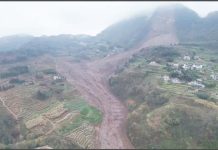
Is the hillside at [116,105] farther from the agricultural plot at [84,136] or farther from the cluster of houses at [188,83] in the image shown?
the cluster of houses at [188,83]

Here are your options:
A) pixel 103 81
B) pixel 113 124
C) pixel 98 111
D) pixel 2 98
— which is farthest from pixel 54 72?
pixel 113 124

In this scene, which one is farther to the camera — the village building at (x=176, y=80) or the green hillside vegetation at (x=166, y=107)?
the village building at (x=176, y=80)

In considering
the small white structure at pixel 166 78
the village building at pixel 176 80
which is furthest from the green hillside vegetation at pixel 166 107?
the village building at pixel 176 80

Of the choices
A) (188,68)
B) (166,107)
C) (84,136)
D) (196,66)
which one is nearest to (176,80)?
(188,68)

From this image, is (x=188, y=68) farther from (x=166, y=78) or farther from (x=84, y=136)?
(x=84, y=136)

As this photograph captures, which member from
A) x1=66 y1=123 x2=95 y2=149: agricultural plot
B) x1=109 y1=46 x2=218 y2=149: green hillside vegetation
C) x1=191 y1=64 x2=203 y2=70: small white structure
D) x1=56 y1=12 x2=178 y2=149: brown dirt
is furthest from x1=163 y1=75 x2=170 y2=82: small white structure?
x1=66 y1=123 x2=95 y2=149: agricultural plot

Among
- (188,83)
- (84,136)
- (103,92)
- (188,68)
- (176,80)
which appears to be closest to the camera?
(84,136)

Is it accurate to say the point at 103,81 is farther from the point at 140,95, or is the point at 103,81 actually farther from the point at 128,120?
the point at 128,120

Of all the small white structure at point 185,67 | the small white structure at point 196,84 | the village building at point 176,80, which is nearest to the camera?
the small white structure at point 196,84

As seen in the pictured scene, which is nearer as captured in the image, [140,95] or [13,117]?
[13,117]

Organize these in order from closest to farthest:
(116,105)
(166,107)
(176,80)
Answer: (166,107)
(116,105)
(176,80)

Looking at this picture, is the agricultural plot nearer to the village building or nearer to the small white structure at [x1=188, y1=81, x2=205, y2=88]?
the village building
